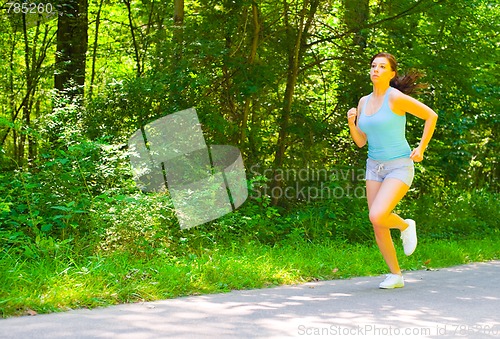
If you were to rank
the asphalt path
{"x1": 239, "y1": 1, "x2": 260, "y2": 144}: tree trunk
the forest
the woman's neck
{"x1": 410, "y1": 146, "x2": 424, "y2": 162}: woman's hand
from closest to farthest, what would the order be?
the asphalt path < {"x1": 410, "y1": 146, "x2": 424, "y2": 162}: woman's hand < the woman's neck < the forest < {"x1": 239, "y1": 1, "x2": 260, "y2": 144}: tree trunk

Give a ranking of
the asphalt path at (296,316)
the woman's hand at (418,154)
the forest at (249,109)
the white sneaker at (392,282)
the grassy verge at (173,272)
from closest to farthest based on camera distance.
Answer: the asphalt path at (296,316) → the grassy verge at (173,272) → the woman's hand at (418,154) → the white sneaker at (392,282) → the forest at (249,109)

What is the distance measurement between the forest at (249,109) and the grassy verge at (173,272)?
1.39 ft

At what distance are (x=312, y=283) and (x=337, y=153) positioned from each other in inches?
254

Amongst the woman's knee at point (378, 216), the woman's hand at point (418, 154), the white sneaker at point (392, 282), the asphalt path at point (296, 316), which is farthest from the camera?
the white sneaker at point (392, 282)

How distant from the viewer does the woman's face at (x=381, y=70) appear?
741cm

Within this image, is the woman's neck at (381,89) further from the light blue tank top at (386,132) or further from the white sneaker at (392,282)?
the white sneaker at (392,282)

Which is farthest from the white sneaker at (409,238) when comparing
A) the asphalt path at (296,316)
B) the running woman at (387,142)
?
the asphalt path at (296,316)

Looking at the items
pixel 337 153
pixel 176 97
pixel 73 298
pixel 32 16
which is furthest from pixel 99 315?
pixel 32 16

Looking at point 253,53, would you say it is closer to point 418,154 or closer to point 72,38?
point 72,38

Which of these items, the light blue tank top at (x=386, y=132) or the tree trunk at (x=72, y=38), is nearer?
the light blue tank top at (x=386, y=132)

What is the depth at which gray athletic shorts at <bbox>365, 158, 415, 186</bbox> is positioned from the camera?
719 cm

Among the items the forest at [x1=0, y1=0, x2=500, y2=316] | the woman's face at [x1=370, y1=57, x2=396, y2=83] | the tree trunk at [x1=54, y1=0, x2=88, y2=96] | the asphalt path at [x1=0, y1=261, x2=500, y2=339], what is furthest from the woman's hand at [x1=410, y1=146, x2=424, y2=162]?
the tree trunk at [x1=54, y1=0, x2=88, y2=96]

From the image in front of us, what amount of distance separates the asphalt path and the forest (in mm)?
1834

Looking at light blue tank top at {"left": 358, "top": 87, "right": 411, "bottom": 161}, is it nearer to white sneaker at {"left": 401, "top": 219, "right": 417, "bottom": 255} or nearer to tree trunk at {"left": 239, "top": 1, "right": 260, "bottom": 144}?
white sneaker at {"left": 401, "top": 219, "right": 417, "bottom": 255}
